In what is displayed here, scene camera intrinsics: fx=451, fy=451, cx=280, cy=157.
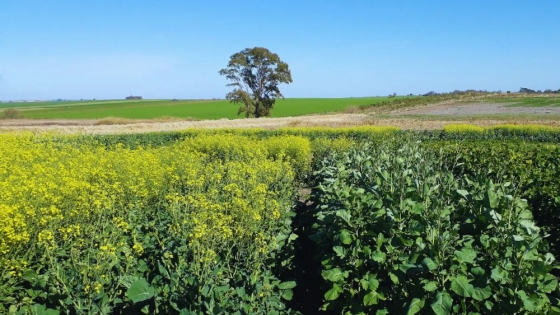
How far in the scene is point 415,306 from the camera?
11.1 ft

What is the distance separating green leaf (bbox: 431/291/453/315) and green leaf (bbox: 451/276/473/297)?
3.0 inches

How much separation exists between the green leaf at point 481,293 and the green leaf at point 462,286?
4 cm

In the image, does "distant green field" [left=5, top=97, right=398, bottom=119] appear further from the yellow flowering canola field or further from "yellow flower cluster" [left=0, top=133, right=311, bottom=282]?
the yellow flowering canola field

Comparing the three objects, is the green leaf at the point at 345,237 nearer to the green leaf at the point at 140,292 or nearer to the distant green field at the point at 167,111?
the green leaf at the point at 140,292

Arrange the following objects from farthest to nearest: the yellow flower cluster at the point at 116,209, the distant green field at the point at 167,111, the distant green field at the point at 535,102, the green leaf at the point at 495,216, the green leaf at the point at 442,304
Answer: the distant green field at the point at 167,111 < the distant green field at the point at 535,102 < the yellow flower cluster at the point at 116,209 < the green leaf at the point at 495,216 < the green leaf at the point at 442,304

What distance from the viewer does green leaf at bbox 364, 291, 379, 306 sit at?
3736 mm

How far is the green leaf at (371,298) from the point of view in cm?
374

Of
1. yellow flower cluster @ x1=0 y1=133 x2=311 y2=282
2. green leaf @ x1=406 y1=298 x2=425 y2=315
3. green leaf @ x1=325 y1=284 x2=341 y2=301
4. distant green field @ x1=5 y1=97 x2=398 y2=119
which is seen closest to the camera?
green leaf @ x1=406 y1=298 x2=425 y2=315

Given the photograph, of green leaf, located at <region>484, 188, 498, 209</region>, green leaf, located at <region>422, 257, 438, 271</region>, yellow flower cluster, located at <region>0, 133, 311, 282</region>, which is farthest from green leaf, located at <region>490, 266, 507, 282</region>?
yellow flower cluster, located at <region>0, 133, 311, 282</region>

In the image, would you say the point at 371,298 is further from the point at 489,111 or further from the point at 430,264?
the point at 489,111

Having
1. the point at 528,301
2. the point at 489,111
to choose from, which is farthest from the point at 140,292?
the point at 489,111

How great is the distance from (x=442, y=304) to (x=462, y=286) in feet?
0.65

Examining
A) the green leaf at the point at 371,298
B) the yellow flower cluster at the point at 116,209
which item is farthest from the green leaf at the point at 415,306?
the yellow flower cluster at the point at 116,209

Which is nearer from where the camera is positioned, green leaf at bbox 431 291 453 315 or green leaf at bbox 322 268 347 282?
green leaf at bbox 431 291 453 315
